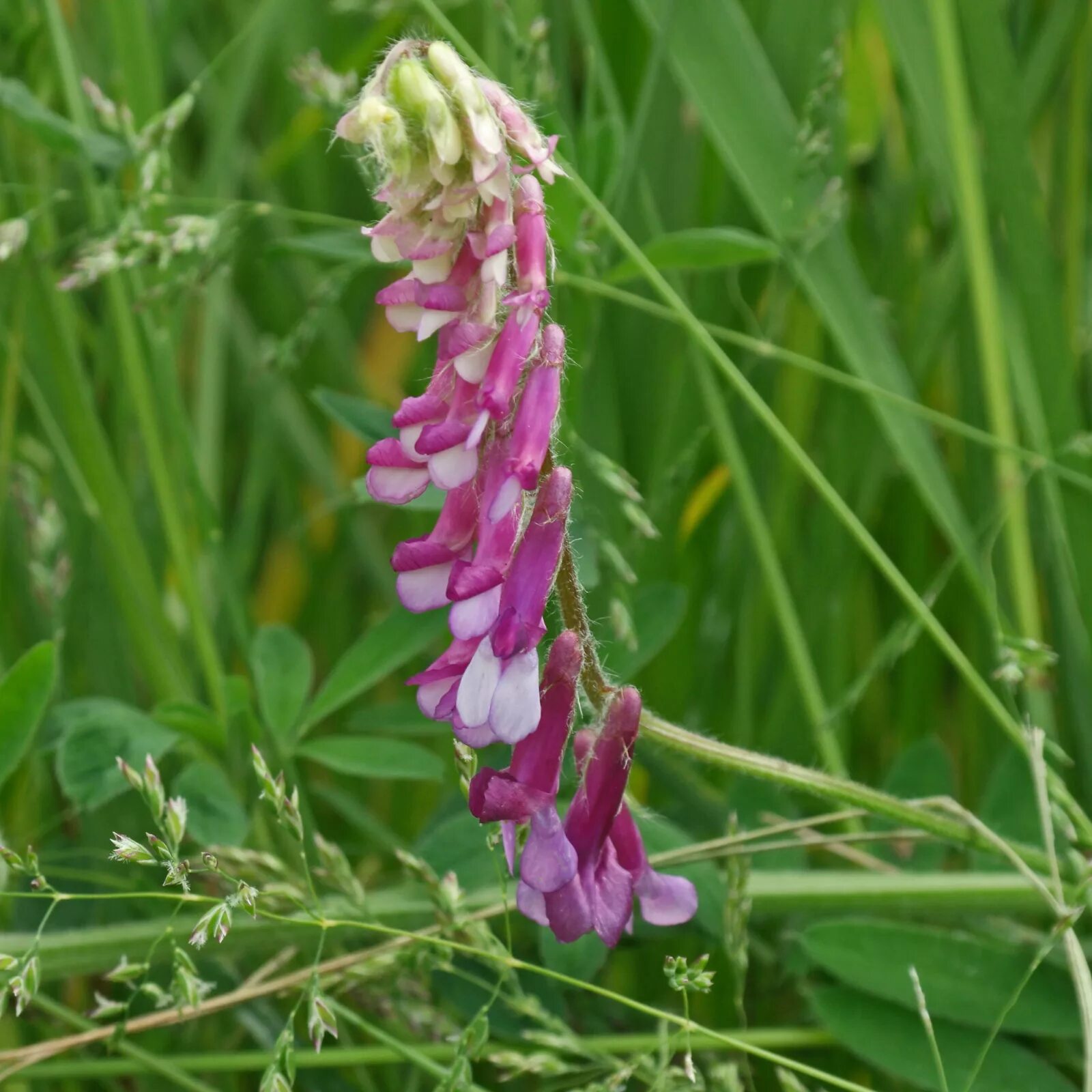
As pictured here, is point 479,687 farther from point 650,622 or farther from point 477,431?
point 650,622

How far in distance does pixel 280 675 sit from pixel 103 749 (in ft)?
0.53

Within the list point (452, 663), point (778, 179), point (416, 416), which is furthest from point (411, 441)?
point (778, 179)

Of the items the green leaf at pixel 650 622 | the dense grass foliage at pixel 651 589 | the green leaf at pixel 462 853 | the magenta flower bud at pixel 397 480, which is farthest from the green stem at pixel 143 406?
the magenta flower bud at pixel 397 480

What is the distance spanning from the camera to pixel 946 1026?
3.38 feet

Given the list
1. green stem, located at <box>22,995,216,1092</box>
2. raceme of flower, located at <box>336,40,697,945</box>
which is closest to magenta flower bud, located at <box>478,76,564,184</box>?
raceme of flower, located at <box>336,40,697,945</box>

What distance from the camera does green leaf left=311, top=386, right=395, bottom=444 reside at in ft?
3.60

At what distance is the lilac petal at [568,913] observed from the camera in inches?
28.3

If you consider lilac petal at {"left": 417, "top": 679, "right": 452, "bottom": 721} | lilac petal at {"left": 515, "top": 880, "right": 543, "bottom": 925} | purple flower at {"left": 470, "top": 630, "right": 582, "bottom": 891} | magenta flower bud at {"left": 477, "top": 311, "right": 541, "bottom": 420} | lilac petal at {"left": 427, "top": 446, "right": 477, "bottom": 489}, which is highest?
magenta flower bud at {"left": 477, "top": 311, "right": 541, "bottom": 420}

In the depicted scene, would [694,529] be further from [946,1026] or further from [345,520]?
[946,1026]

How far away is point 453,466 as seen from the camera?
0.68m

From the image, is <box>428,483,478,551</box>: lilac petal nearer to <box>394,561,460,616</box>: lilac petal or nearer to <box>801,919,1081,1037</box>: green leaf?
<box>394,561,460,616</box>: lilac petal

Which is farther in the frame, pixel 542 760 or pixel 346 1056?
pixel 346 1056

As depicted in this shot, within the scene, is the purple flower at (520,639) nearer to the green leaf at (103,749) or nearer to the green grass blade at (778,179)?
the green leaf at (103,749)

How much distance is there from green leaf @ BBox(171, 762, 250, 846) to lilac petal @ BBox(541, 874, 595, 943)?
359 millimetres
